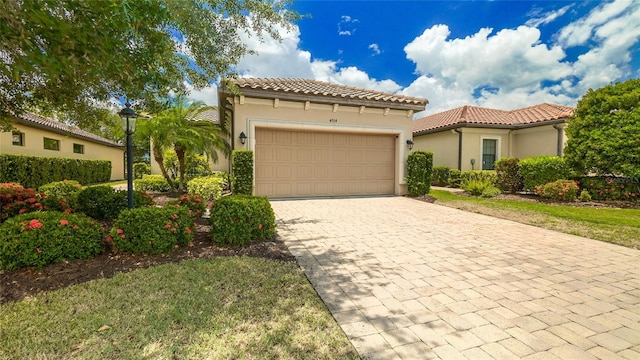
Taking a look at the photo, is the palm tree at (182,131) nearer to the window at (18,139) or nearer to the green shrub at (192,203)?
the green shrub at (192,203)

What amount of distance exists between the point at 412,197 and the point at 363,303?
328 inches

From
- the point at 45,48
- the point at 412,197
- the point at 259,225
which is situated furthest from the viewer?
the point at 412,197

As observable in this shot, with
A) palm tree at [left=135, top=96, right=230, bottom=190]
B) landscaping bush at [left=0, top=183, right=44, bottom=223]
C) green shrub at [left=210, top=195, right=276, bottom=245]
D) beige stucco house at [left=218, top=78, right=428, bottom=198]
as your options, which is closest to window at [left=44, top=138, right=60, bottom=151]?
palm tree at [left=135, top=96, right=230, bottom=190]

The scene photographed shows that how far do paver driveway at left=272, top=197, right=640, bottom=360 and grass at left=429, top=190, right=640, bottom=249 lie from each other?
68 centimetres

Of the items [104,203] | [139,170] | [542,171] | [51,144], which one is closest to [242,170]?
[104,203]

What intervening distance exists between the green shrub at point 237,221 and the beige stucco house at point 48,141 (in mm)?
7135

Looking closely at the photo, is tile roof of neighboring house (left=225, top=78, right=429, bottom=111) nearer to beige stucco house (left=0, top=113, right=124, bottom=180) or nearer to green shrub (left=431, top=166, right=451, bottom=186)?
beige stucco house (left=0, top=113, right=124, bottom=180)

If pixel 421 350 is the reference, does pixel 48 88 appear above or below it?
above

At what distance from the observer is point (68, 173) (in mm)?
14711

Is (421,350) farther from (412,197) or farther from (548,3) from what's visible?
(548,3)

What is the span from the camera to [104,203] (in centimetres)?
568

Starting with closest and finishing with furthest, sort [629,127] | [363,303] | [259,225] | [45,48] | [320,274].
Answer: [363,303] → [45,48] → [320,274] → [259,225] → [629,127]

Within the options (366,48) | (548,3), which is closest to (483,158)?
(548,3)

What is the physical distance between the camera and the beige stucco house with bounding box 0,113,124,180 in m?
12.0
